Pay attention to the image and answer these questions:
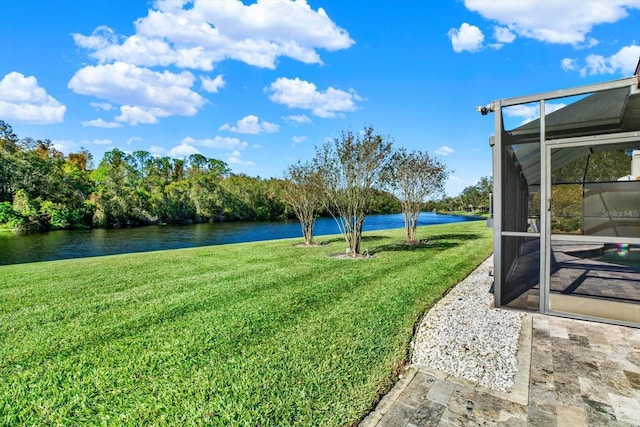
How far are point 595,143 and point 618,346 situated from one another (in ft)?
7.06

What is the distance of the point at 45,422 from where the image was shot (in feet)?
6.48

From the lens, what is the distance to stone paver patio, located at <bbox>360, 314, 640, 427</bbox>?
196 centimetres

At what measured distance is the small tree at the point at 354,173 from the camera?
8.09 m

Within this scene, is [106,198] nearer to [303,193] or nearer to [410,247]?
[303,193]

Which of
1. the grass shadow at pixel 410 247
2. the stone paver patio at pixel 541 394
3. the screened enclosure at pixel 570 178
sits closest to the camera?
the stone paver patio at pixel 541 394

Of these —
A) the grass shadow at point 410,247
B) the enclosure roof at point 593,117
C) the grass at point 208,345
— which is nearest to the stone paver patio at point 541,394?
the grass at point 208,345

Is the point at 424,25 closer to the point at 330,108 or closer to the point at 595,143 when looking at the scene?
the point at 595,143

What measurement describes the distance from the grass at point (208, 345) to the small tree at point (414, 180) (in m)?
4.95

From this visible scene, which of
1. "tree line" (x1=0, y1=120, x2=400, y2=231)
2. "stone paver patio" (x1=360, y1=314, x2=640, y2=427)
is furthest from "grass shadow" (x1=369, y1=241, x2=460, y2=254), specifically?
"tree line" (x1=0, y1=120, x2=400, y2=231)

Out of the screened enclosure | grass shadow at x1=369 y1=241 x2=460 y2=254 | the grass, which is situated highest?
the screened enclosure

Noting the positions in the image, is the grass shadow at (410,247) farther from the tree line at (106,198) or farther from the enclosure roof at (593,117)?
the tree line at (106,198)

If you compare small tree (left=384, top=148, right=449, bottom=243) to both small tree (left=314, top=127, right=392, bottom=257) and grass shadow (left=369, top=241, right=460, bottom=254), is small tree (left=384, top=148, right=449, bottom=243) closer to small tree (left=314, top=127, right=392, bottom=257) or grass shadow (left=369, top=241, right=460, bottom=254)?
grass shadow (left=369, top=241, right=460, bottom=254)

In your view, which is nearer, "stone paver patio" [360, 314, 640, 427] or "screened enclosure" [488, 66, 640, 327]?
"stone paver patio" [360, 314, 640, 427]

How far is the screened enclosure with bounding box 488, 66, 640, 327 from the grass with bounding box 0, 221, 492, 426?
1338 millimetres
